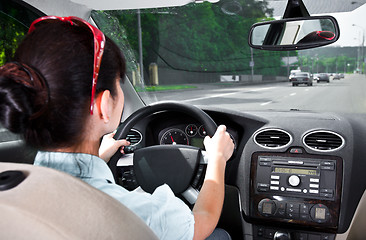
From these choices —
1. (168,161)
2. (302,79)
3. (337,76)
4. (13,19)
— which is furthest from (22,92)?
(337,76)

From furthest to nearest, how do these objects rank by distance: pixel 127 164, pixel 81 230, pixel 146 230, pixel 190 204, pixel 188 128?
1. pixel 188 128
2. pixel 127 164
3. pixel 190 204
4. pixel 146 230
5. pixel 81 230

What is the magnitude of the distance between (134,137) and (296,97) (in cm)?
190

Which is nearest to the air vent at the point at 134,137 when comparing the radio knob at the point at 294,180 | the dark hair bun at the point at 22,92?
the radio knob at the point at 294,180

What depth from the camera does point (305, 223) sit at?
2.57 metres

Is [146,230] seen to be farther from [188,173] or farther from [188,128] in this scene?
[188,128]

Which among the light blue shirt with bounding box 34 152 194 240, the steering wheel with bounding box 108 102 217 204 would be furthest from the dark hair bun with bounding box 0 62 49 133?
the steering wheel with bounding box 108 102 217 204

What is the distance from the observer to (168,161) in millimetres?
2340

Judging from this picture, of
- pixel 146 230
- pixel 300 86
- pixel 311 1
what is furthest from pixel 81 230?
pixel 300 86

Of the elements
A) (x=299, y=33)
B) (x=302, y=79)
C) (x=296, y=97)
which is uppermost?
(x=299, y=33)

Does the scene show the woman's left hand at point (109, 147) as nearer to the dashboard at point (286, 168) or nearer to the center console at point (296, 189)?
the dashboard at point (286, 168)

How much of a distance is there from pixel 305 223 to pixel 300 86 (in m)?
2.33

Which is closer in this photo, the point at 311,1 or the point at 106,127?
the point at 106,127

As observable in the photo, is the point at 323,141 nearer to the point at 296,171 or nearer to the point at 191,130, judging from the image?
the point at 296,171

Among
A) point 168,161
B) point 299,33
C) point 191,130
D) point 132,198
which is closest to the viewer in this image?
point 132,198
